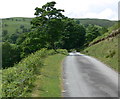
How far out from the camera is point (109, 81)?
17.3m

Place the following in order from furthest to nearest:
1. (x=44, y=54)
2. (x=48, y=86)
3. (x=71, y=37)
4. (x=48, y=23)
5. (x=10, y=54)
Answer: (x=10, y=54) → (x=71, y=37) → (x=48, y=23) → (x=44, y=54) → (x=48, y=86)

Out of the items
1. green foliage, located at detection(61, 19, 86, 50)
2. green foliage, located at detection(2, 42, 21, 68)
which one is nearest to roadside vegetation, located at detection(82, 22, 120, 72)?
green foliage, located at detection(61, 19, 86, 50)

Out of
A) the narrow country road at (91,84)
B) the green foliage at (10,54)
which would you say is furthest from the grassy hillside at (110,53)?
the green foliage at (10,54)

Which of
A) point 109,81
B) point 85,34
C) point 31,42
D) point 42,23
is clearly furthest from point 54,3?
point 85,34

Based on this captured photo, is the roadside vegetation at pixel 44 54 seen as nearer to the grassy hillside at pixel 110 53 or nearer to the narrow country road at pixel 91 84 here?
the grassy hillside at pixel 110 53

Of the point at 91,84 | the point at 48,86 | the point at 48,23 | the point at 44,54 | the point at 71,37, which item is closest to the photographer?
the point at 48,86

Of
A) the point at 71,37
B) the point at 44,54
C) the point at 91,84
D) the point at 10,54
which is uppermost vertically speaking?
the point at 71,37

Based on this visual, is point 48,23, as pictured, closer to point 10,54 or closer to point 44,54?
point 44,54

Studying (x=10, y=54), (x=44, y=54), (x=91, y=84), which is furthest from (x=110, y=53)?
(x=10, y=54)

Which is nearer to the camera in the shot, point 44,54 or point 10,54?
point 44,54

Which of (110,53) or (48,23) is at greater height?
(48,23)

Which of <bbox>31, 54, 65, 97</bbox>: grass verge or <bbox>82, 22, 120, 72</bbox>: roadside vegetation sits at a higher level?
<bbox>82, 22, 120, 72</bbox>: roadside vegetation

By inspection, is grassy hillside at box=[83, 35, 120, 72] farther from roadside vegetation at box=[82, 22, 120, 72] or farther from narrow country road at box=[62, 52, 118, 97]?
narrow country road at box=[62, 52, 118, 97]

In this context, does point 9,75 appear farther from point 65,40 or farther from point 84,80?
point 65,40
